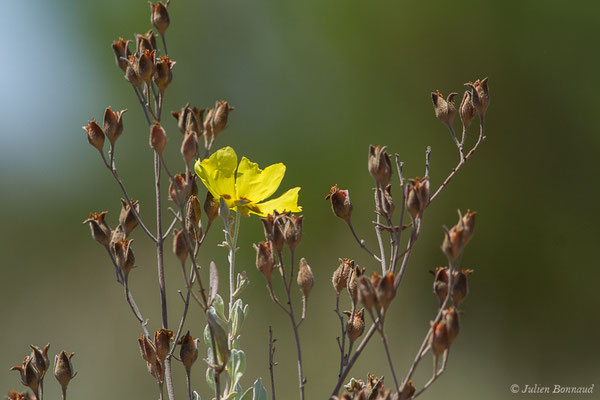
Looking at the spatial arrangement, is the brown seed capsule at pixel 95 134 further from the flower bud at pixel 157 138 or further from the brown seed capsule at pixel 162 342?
the brown seed capsule at pixel 162 342

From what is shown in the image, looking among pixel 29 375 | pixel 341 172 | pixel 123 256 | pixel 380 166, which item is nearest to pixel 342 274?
pixel 380 166

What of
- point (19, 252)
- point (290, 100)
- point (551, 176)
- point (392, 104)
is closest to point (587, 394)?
point (551, 176)

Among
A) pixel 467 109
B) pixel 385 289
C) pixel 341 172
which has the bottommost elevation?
pixel 385 289

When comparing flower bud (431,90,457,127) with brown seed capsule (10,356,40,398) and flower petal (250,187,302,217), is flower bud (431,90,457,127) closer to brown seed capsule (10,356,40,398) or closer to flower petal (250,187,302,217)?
flower petal (250,187,302,217)

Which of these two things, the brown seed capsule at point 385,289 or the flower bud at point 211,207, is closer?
the brown seed capsule at point 385,289

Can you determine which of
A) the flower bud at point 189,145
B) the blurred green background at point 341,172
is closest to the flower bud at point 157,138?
the flower bud at point 189,145

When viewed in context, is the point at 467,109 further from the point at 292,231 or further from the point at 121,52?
the point at 121,52
